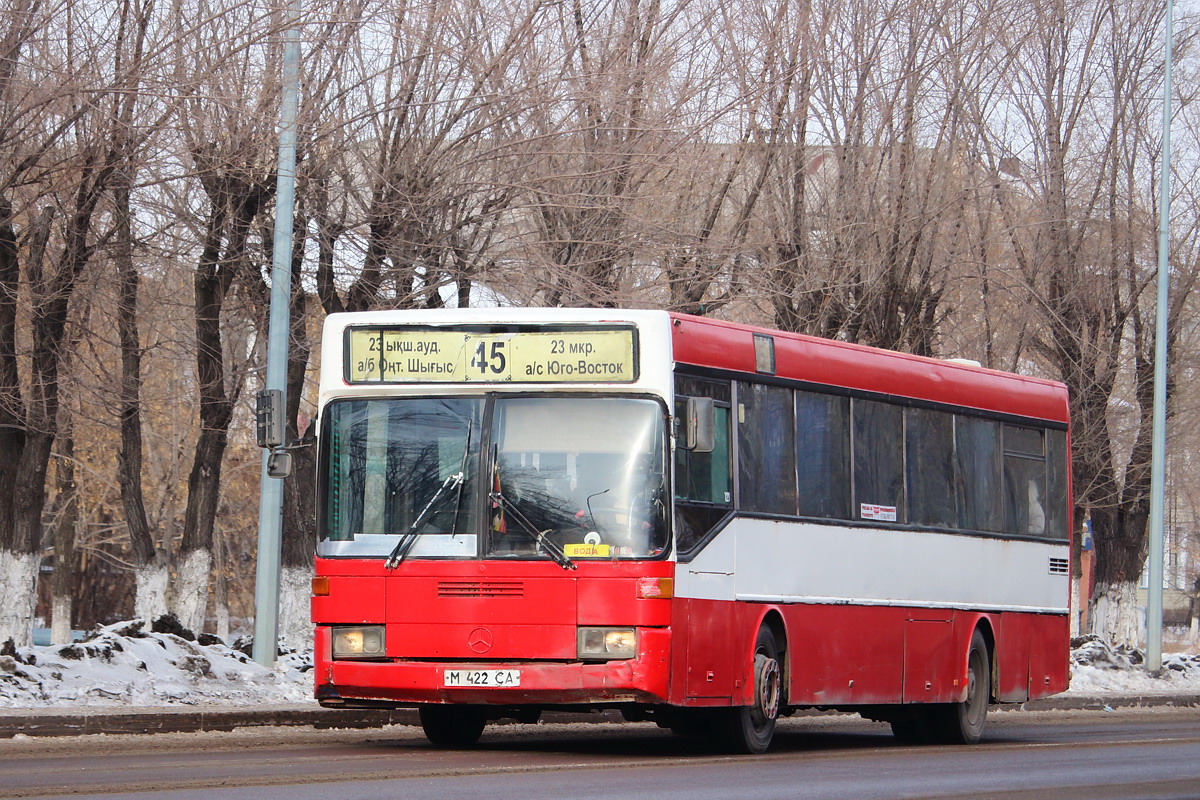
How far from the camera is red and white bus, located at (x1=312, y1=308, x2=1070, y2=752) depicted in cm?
1231

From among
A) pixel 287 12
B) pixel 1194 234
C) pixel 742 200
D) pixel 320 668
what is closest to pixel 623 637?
pixel 320 668

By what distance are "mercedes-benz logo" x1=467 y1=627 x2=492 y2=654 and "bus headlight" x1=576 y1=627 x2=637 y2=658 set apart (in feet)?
1.93

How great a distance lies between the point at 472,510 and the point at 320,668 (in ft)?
4.90

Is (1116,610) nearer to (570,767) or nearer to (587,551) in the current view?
(587,551)

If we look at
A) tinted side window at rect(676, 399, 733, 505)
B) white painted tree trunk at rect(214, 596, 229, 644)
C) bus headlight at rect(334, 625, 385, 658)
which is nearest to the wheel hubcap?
tinted side window at rect(676, 399, 733, 505)

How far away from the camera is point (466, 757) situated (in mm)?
12453

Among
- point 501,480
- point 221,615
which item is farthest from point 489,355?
point 221,615

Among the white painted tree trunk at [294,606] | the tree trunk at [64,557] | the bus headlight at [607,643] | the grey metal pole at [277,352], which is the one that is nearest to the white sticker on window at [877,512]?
the bus headlight at [607,643]

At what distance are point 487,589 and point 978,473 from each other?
5.84m

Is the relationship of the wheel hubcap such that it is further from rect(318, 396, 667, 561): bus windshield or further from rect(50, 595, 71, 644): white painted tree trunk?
rect(50, 595, 71, 644): white painted tree trunk

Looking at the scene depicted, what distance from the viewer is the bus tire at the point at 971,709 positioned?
16500 mm

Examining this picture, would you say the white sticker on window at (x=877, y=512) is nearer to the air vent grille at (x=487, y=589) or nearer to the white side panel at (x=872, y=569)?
the white side panel at (x=872, y=569)

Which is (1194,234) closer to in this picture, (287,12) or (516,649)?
(287,12)

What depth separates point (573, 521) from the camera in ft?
40.6
